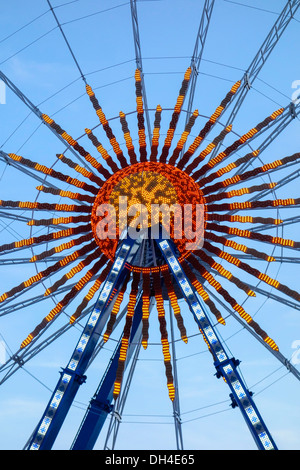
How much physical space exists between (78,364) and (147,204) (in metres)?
5.10

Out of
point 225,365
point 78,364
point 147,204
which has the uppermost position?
point 147,204

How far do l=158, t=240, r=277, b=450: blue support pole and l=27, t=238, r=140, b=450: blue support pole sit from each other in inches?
51.3

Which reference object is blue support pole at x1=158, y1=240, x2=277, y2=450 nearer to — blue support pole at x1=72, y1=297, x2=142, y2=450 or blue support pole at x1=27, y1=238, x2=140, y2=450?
blue support pole at x1=27, y1=238, x2=140, y2=450

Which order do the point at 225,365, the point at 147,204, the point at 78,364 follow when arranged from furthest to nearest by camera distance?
1. the point at 147,204
2. the point at 78,364
3. the point at 225,365

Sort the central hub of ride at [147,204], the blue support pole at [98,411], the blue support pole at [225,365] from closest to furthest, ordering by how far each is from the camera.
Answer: the blue support pole at [225,365] → the blue support pole at [98,411] → the central hub of ride at [147,204]

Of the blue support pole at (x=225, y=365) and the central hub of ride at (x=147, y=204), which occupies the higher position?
the central hub of ride at (x=147, y=204)

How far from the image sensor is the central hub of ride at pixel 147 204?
18.3 meters

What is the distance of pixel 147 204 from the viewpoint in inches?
720

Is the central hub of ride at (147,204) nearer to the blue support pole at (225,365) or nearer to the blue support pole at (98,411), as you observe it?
the blue support pole at (225,365)

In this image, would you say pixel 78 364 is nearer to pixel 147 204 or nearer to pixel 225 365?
pixel 225 365

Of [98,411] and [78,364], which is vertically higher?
[98,411]

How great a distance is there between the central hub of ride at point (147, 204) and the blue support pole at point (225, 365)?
765mm

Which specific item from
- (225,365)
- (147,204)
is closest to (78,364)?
(225,365)
